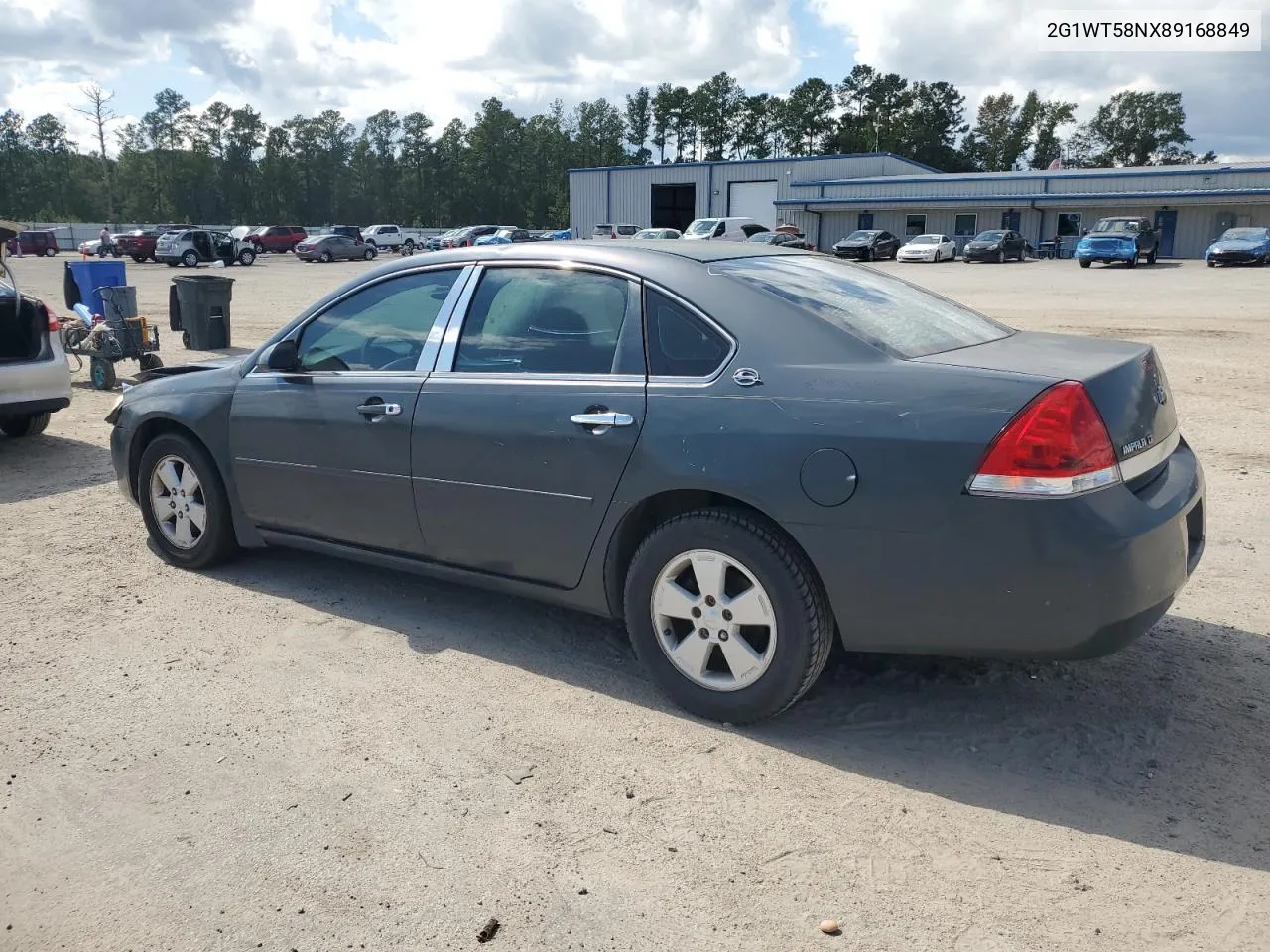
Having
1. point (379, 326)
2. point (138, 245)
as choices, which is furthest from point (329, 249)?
point (379, 326)

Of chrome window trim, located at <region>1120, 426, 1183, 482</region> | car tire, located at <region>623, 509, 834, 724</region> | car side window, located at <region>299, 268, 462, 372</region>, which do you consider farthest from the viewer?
car side window, located at <region>299, 268, 462, 372</region>

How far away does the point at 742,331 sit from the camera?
Result: 144 inches

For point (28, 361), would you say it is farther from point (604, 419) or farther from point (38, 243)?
point (38, 243)

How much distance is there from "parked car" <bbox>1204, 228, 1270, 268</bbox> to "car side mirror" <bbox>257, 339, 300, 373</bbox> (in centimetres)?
4201

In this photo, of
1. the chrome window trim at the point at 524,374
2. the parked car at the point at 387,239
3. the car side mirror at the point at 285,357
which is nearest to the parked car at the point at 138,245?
the parked car at the point at 387,239

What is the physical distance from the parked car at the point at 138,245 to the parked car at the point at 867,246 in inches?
1240

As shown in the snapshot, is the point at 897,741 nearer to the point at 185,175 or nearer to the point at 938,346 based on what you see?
the point at 938,346

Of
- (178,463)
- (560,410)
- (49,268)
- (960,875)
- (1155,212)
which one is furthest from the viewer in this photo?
(1155,212)

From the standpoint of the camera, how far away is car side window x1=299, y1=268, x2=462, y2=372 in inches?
178

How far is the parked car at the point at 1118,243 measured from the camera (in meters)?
38.8

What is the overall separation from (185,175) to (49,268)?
233 ft

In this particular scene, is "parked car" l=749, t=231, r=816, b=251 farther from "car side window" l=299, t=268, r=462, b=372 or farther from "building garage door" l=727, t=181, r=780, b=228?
"car side window" l=299, t=268, r=462, b=372

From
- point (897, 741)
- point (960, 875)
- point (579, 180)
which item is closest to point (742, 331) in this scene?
point (897, 741)

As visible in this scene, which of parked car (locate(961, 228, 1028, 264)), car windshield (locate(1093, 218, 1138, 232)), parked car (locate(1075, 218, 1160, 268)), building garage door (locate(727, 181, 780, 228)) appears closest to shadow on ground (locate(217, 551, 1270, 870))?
parked car (locate(1075, 218, 1160, 268))
